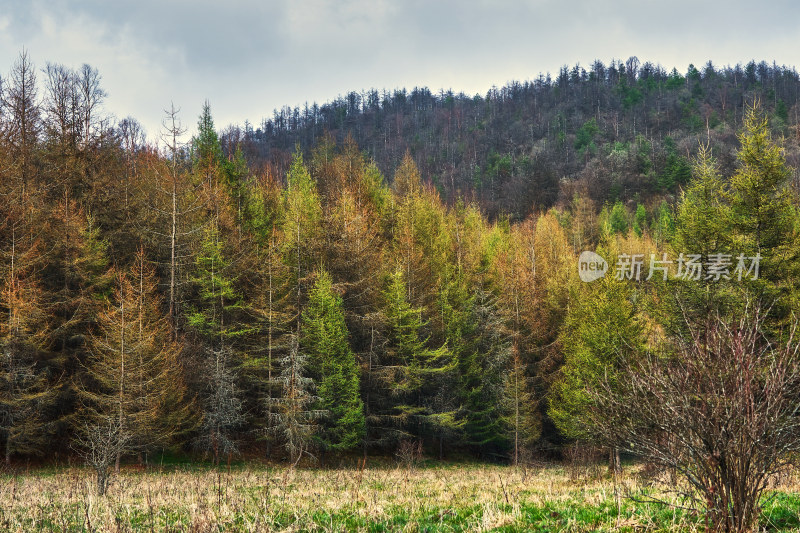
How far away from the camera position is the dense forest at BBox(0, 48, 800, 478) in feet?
61.2

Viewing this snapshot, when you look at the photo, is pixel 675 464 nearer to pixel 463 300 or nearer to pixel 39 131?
pixel 463 300

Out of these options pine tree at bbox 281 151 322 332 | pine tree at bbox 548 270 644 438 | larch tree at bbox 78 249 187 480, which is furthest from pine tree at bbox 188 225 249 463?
pine tree at bbox 548 270 644 438

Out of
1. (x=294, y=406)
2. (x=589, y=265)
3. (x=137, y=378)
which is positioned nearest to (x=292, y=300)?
(x=294, y=406)

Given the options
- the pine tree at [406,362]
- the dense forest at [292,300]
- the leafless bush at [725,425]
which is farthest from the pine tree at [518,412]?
the leafless bush at [725,425]

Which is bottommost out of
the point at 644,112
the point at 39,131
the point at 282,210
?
the point at 282,210

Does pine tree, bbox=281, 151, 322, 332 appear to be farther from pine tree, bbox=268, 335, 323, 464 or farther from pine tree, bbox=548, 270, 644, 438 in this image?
pine tree, bbox=548, 270, 644, 438

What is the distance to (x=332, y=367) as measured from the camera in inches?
953

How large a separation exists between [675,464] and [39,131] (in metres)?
30.4

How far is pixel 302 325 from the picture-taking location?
2486 centimetres

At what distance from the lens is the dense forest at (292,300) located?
61.2 ft

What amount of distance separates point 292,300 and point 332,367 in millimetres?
4242

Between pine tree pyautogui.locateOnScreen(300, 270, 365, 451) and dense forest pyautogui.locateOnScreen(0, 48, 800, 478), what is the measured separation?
0.37 feet

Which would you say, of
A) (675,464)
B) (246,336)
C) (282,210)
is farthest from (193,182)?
(675,464)

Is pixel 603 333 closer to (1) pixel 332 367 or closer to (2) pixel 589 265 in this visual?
(1) pixel 332 367
